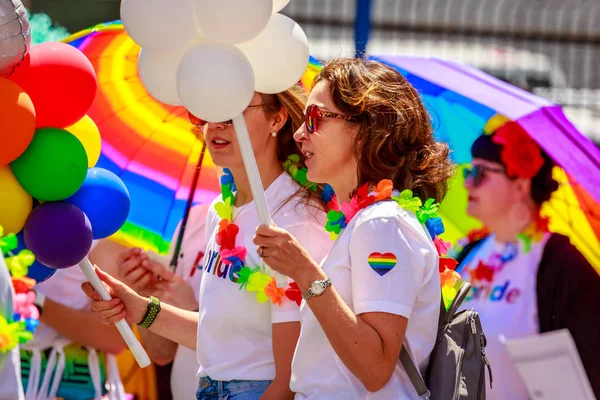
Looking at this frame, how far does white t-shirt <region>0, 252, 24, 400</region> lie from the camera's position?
78.9 inches

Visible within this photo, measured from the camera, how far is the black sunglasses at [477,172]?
4.38m

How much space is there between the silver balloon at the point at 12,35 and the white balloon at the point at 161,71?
373 millimetres

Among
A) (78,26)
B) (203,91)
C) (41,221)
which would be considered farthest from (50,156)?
(78,26)

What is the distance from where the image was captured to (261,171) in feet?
10.1

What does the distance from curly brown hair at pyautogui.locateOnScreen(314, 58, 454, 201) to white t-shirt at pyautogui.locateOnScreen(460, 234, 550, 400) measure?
4.27ft

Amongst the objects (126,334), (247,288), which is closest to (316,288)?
(247,288)

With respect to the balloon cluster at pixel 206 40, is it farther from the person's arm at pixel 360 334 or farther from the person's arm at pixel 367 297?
the person's arm at pixel 360 334

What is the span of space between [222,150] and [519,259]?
5.67 feet

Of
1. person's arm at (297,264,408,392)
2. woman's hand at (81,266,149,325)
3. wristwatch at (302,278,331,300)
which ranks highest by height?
wristwatch at (302,278,331,300)

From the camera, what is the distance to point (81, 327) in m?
3.76

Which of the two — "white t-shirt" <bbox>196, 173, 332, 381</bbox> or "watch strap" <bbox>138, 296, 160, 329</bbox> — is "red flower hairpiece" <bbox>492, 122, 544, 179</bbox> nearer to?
"white t-shirt" <bbox>196, 173, 332, 381</bbox>

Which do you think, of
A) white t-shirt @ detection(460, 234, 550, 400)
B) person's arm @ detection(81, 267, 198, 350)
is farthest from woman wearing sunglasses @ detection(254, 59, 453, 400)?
white t-shirt @ detection(460, 234, 550, 400)

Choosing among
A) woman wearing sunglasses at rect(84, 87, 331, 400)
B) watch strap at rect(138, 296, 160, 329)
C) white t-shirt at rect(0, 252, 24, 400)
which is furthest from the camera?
watch strap at rect(138, 296, 160, 329)

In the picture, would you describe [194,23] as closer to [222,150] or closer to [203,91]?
[203,91]
